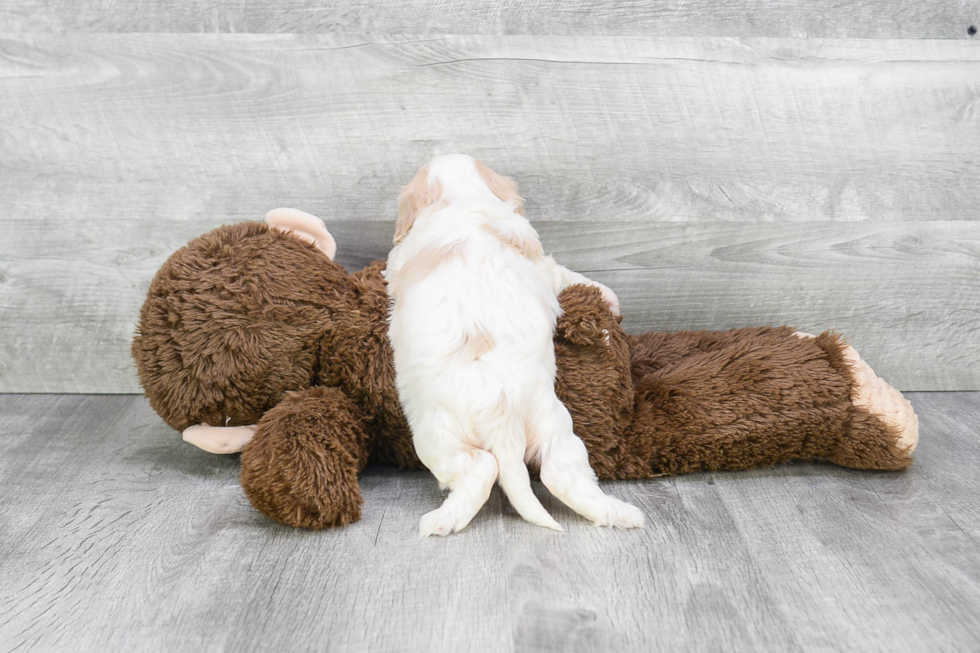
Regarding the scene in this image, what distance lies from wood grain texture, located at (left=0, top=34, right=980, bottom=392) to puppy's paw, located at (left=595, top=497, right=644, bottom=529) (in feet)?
1.70

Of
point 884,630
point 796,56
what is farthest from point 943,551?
point 796,56

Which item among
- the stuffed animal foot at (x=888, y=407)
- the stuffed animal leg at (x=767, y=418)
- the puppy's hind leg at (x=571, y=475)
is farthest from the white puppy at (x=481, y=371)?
the stuffed animal foot at (x=888, y=407)

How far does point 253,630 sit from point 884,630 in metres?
0.62

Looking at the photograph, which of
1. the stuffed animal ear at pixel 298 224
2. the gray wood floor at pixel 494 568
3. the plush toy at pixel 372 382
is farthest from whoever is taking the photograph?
the stuffed animal ear at pixel 298 224

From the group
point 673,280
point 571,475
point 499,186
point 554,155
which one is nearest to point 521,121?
point 554,155

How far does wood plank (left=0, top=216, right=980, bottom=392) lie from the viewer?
1.39 metres

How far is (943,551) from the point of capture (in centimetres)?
95

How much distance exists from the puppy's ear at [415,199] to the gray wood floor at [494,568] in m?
0.36

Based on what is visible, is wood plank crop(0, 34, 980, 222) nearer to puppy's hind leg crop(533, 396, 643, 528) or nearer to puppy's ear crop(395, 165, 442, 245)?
puppy's ear crop(395, 165, 442, 245)

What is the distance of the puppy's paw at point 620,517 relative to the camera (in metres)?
0.97

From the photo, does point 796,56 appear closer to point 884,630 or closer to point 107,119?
point 884,630

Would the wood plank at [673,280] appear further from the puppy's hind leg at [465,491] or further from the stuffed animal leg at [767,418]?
the puppy's hind leg at [465,491]

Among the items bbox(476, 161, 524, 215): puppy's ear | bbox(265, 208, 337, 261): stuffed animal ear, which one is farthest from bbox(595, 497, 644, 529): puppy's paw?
bbox(265, 208, 337, 261): stuffed animal ear

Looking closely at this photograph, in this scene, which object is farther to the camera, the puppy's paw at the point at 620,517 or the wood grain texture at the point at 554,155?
the wood grain texture at the point at 554,155
